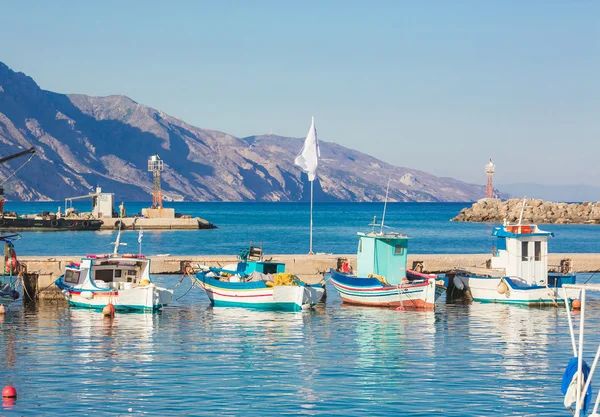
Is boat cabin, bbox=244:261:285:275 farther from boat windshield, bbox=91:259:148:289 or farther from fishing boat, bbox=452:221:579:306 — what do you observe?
fishing boat, bbox=452:221:579:306

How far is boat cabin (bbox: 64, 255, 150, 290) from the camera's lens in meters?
42.8

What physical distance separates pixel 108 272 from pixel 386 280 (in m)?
12.9

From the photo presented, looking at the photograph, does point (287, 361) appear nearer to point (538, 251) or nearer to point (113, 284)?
point (113, 284)

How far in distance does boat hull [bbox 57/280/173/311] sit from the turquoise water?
2.10 ft

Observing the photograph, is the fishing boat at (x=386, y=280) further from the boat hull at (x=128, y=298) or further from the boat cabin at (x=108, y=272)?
the boat cabin at (x=108, y=272)

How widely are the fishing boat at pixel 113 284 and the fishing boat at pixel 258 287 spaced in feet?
8.13

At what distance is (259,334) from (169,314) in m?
7.53

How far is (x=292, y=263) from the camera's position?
48938mm

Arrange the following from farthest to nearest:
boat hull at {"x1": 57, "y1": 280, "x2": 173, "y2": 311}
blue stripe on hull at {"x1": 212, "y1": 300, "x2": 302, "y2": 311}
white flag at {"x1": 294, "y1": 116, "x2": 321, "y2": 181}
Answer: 1. white flag at {"x1": 294, "y1": 116, "x2": 321, "y2": 181}
2. blue stripe on hull at {"x1": 212, "y1": 300, "x2": 302, "y2": 311}
3. boat hull at {"x1": 57, "y1": 280, "x2": 173, "y2": 311}

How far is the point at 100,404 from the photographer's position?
942 inches

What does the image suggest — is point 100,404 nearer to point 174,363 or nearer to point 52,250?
point 174,363

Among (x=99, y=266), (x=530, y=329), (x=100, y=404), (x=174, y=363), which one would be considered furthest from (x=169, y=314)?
(x=100, y=404)

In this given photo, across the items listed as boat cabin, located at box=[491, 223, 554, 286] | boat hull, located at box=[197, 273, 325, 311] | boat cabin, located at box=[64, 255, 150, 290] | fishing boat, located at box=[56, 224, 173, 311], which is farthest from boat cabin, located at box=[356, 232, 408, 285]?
boat cabin, located at box=[64, 255, 150, 290]

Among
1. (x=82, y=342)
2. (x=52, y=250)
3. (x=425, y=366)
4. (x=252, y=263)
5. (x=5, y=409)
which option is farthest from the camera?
(x=52, y=250)
